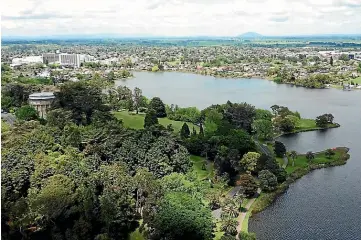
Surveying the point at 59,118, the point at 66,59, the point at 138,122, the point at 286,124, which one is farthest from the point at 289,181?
the point at 66,59

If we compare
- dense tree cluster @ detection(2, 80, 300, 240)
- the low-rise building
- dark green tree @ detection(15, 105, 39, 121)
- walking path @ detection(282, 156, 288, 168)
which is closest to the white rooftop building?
the low-rise building

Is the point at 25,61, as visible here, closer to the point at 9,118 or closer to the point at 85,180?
the point at 9,118

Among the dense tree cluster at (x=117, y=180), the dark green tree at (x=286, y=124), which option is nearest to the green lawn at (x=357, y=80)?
the dark green tree at (x=286, y=124)

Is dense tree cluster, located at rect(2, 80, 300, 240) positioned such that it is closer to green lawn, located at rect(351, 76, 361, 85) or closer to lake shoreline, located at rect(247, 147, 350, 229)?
lake shoreline, located at rect(247, 147, 350, 229)

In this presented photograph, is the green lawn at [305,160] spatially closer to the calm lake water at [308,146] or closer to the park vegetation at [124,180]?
the park vegetation at [124,180]

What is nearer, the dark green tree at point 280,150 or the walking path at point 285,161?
the walking path at point 285,161

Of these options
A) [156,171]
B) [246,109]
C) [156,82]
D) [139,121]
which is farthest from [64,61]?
[156,171]
